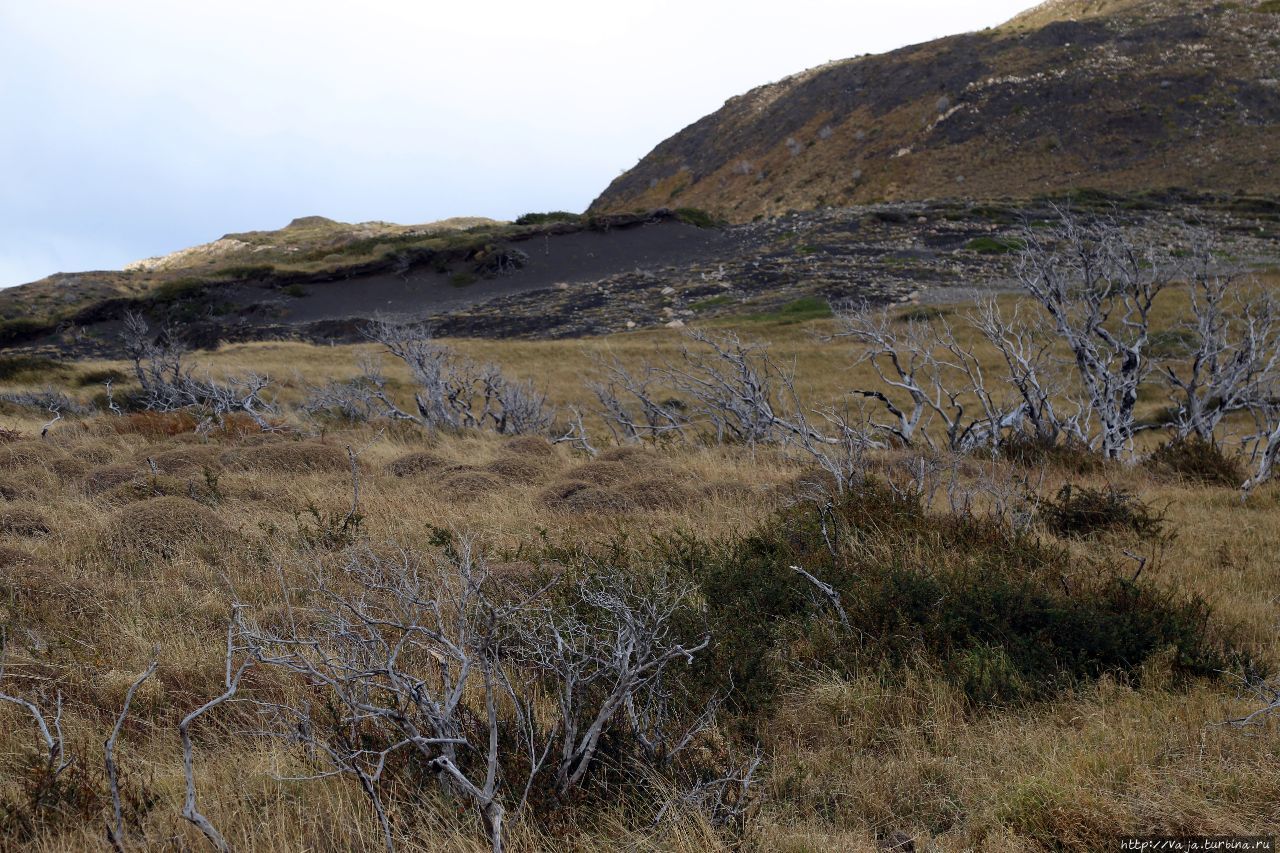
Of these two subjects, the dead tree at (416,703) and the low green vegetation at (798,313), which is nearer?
the dead tree at (416,703)

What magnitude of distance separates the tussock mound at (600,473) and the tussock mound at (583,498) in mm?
254

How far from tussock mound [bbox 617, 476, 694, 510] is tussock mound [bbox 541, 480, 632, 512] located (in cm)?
10

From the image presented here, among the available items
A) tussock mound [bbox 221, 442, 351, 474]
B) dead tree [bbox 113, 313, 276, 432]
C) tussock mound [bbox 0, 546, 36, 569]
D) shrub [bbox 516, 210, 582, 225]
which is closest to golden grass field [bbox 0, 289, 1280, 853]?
tussock mound [bbox 0, 546, 36, 569]

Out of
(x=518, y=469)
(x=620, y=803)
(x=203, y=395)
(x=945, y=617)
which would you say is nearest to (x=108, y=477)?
(x=518, y=469)

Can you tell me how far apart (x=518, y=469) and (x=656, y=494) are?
200cm

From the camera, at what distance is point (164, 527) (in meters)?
5.63

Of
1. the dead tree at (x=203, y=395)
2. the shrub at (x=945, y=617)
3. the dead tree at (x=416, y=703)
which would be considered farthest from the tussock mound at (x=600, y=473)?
the dead tree at (x=203, y=395)

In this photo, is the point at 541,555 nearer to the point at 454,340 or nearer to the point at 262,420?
the point at 262,420

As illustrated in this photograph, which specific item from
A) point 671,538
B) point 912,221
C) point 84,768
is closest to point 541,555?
point 671,538

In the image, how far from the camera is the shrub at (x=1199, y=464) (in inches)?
316

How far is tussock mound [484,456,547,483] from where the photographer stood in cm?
830

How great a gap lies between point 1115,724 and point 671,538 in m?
2.64

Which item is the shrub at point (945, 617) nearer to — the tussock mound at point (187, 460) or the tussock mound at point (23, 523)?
the tussock mound at point (23, 523)

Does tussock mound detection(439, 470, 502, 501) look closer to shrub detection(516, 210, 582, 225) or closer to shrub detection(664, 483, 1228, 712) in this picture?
shrub detection(664, 483, 1228, 712)
